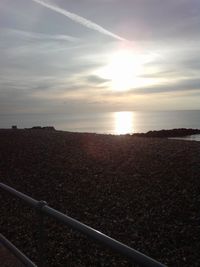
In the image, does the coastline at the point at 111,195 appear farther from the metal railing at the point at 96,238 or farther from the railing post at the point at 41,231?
the metal railing at the point at 96,238

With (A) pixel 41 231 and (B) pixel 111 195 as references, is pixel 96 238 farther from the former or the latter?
(B) pixel 111 195

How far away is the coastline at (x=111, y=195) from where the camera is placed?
773 cm

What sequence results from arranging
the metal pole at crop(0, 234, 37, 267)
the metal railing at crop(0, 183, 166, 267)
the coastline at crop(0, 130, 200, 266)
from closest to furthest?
the metal railing at crop(0, 183, 166, 267) < the metal pole at crop(0, 234, 37, 267) < the coastline at crop(0, 130, 200, 266)

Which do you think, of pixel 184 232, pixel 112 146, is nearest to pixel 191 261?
pixel 184 232

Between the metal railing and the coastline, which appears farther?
the coastline

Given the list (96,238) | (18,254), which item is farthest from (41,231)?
(96,238)

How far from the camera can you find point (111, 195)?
10531 millimetres

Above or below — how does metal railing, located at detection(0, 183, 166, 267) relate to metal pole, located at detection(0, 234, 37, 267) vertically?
above

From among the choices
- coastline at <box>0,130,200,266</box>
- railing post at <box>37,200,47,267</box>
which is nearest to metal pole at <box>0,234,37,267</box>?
railing post at <box>37,200,47,267</box>

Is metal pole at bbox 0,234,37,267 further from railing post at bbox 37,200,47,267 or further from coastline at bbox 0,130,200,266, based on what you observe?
coastline at bbox 0,130,200,266

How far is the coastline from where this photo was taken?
25.4ft

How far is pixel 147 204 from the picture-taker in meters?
9.61

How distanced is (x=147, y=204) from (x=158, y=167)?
2694 mm

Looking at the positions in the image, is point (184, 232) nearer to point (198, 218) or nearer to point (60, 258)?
point (198, 218)
